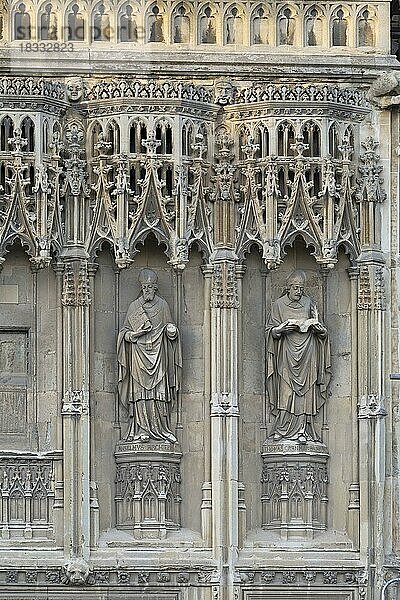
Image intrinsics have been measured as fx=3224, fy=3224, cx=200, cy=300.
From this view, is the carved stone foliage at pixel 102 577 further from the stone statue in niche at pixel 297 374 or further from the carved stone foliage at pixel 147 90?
the carved stone foliage at pixel 147 90

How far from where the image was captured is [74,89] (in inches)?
1240

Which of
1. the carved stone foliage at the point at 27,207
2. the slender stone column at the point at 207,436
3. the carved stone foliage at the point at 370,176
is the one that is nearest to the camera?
the carved stone foliage at the point at 27,207

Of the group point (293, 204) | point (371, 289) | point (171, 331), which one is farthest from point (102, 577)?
point (293, 204)

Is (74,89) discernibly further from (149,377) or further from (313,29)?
(149,377)

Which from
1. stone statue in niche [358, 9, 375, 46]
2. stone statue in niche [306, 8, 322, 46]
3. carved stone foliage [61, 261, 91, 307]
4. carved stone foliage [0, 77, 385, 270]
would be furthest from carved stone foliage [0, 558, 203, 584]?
stone statue in niche [358, 9, 375, 46]

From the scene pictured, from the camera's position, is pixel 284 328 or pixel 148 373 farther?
pixel 284 328

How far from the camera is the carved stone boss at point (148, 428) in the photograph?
31.1 m

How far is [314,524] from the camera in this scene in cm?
3130

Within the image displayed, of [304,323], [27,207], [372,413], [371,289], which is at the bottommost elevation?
[372,413]

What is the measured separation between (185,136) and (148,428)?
2.86 m

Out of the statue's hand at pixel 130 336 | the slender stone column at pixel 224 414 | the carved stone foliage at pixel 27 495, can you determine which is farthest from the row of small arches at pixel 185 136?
the carved stone foliage at pixel 27 495

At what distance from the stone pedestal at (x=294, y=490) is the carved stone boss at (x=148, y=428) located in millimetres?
898

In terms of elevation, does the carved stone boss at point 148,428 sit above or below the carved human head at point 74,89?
below

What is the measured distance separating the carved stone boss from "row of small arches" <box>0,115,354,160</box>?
1620mm
